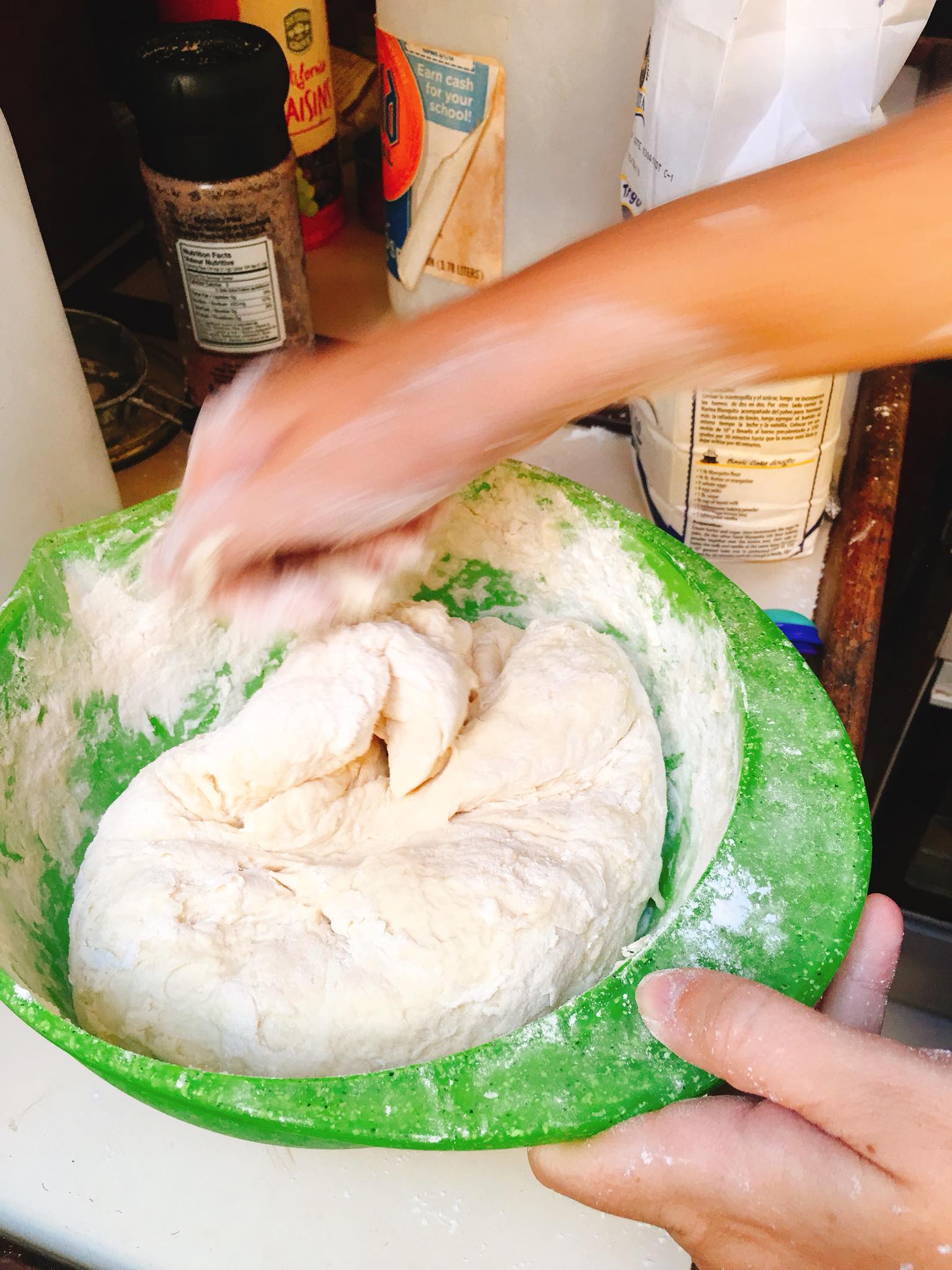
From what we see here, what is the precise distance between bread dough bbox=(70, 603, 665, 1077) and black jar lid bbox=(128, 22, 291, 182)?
0.40 m

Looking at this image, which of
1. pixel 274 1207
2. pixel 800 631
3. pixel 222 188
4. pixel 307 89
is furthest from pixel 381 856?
pixel 307 89

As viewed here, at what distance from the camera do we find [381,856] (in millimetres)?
A: 667

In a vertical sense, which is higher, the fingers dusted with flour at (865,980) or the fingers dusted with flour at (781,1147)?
the fingers dusted with flour at (781,1147)

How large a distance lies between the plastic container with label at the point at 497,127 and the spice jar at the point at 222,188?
126 mm

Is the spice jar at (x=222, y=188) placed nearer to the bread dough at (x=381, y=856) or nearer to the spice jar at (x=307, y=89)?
the spice jar at (x=307, y=89)

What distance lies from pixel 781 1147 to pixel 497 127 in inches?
32.3

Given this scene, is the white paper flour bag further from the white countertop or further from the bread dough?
the white countertop

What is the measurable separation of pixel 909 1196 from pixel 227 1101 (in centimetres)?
30

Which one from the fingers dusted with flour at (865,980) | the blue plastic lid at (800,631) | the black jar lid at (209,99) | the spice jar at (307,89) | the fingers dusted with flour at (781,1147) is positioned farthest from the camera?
the spice jar at (307,89)

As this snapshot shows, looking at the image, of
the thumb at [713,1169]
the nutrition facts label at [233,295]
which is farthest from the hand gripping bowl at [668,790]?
the nutrition facts label at [233,295]

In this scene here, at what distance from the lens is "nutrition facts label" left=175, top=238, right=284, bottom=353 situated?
85 centimetres

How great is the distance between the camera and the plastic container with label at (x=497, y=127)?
81 centimetres

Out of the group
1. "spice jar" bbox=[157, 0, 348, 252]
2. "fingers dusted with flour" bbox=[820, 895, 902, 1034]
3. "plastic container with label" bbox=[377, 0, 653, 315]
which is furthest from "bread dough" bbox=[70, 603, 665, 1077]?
"spice jar" bbox=[157, 0, 348, 252]

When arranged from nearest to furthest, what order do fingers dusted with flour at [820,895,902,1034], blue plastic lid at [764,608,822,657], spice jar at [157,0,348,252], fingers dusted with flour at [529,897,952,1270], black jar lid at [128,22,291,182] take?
1. fingers dusted with flour at [529,897,952,1270]
2. fingers dusted with flour at [820,895,902,1034]
3. black jar lid at [128,22,291,182]
4. blue plastic lid at [764,608,822,657]
5. spice jar at [157,0,348,252]
